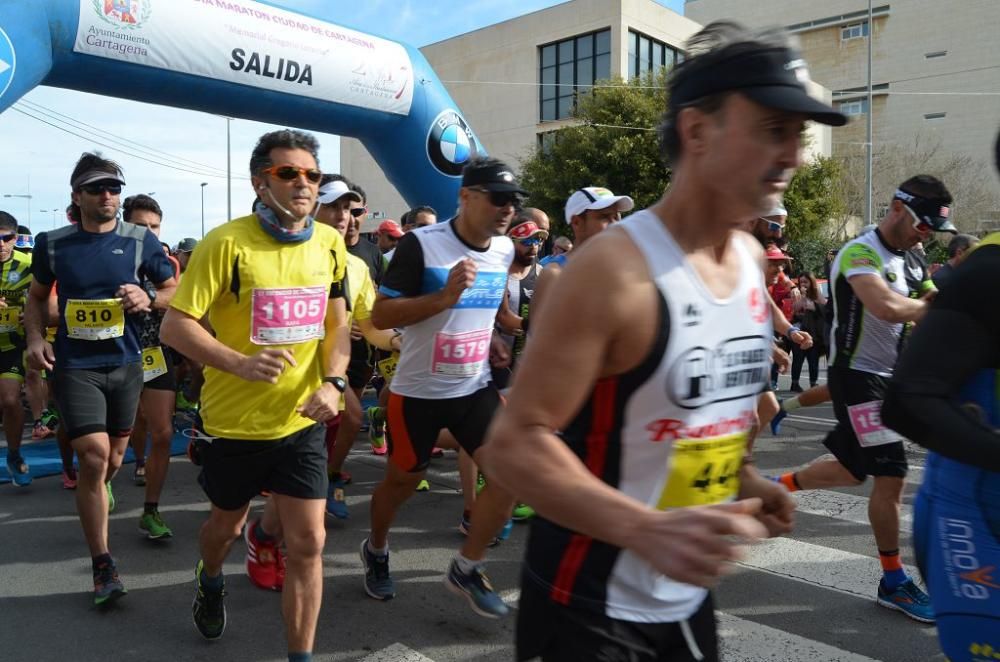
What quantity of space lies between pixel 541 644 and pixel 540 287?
2795 millimetres

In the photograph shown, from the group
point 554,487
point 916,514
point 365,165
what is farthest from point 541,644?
point 365,165

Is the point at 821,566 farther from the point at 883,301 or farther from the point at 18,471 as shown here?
the point at 18,471

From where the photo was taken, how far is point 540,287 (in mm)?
4301

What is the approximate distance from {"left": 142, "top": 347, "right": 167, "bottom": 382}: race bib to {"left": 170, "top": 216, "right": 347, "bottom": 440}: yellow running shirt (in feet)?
6.58

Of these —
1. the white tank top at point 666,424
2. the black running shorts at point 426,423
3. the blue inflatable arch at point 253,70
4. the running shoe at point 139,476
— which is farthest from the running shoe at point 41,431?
the white tank top at point 666,424

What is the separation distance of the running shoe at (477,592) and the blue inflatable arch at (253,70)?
5856 mm

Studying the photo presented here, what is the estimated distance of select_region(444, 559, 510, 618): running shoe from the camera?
369 cm

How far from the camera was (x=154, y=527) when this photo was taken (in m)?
4.87

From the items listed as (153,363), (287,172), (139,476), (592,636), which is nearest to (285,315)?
(287,172)

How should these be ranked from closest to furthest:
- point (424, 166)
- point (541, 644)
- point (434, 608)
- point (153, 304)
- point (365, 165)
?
point (541, 644) < point (434, 608) < point (153, 304) < point (424, 166) < point (365, 165)

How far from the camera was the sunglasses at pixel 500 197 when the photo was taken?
13.0ft

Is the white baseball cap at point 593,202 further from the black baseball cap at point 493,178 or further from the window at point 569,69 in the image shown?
the window at point 569,69

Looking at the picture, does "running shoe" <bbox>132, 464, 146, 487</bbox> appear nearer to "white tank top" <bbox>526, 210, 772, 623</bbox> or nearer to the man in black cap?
the man in black cap

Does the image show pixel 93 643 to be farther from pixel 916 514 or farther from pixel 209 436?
pixel 916 514
